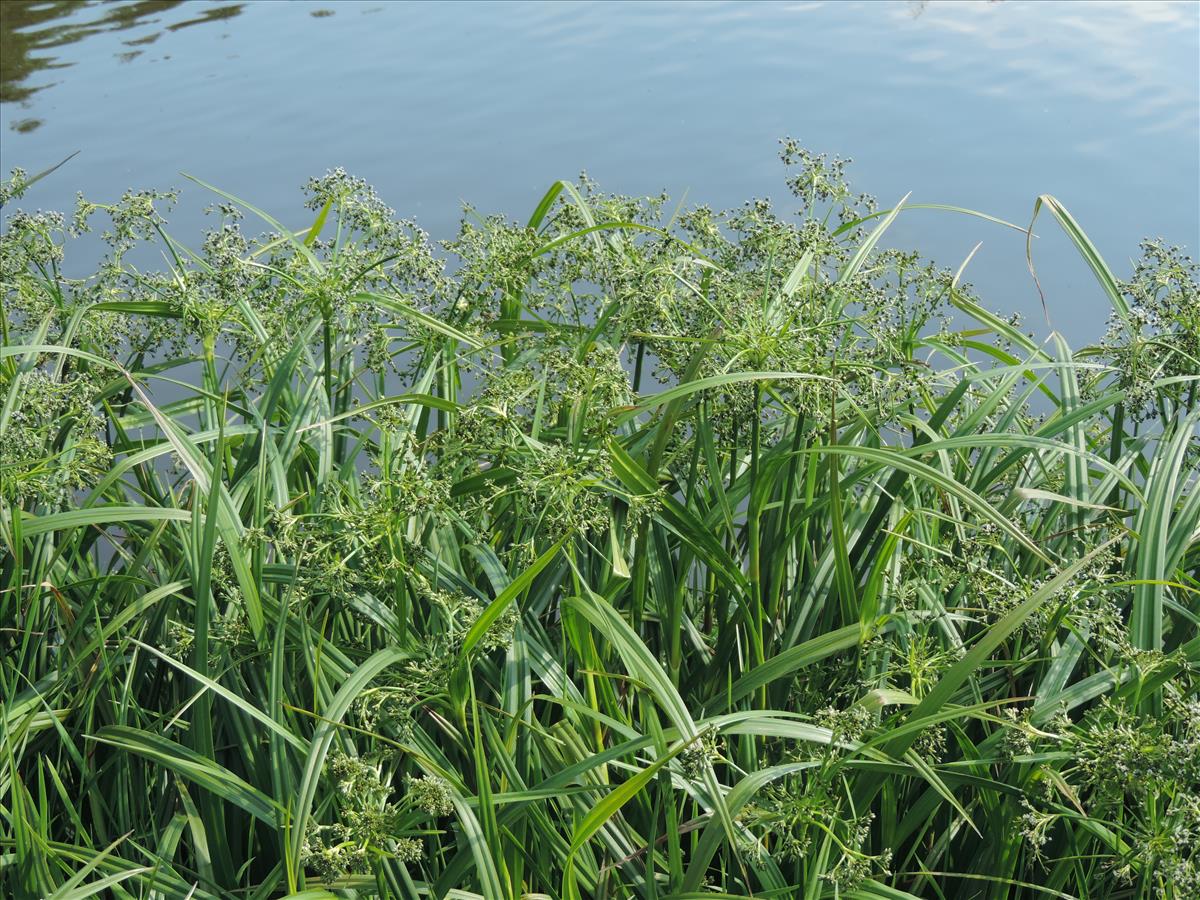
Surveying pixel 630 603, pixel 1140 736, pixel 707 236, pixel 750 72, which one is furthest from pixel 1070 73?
pixel 1140 736

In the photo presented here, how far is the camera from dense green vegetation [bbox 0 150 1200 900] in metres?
2.14

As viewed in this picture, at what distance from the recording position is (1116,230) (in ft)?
23.4

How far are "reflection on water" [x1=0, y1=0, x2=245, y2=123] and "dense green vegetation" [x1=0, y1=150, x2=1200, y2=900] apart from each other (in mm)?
8160

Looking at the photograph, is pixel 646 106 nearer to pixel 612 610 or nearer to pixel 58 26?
pixel 58 26

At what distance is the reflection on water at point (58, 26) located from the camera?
34.2ft

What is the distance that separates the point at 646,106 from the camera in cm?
944

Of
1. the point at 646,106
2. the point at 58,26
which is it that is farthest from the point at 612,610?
the point at 58,26

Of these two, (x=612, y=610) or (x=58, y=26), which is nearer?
(x=612, y=610)

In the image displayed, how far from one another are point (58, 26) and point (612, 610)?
37.8 feet

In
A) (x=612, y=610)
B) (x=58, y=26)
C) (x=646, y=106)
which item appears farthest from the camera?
(x=58, y=26)

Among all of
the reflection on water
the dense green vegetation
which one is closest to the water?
the reflection on water

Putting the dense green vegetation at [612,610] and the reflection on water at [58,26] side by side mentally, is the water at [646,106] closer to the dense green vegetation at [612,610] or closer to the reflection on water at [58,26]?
the reflection on water at [58,26]

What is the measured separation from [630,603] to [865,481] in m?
0.66

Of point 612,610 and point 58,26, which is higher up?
point 58,26
